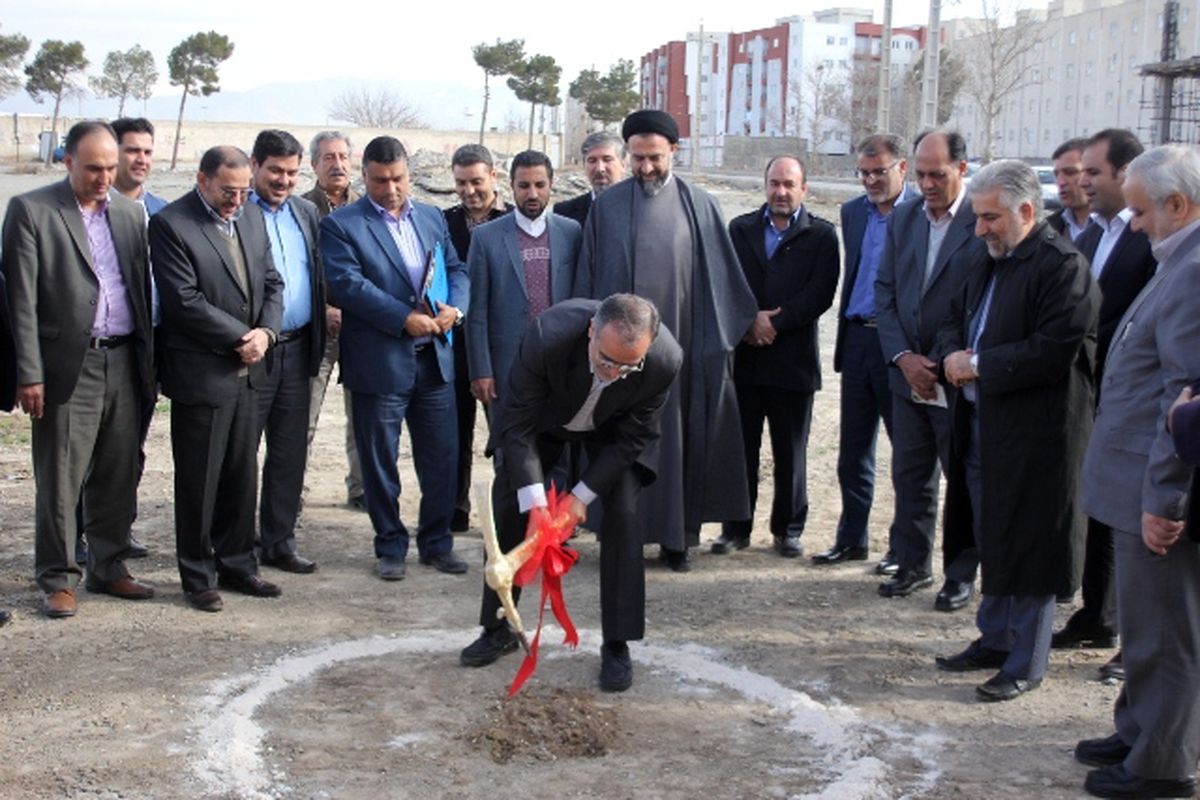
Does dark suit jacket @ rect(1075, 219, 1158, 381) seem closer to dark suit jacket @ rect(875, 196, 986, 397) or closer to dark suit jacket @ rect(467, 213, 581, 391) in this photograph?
dark suit jacket @ rect(875, 196, 986, 397)

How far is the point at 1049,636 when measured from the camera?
5.34m

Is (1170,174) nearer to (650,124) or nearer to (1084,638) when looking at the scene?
(1084,638)

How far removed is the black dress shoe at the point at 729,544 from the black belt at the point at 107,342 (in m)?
3.26

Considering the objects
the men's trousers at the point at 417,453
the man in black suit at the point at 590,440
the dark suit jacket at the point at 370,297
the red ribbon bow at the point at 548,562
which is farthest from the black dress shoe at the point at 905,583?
the dark suit jacket at the point at 370,297

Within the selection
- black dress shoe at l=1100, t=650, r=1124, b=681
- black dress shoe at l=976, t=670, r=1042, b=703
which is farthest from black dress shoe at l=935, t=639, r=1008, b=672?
black dress shoe at l=1100, t=650, r=1124, b=681

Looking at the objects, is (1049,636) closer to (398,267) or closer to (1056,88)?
(398,267)

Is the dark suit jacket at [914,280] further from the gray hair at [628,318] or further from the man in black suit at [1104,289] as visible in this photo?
the gray hair at [628,318]

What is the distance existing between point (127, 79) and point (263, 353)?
6054cm

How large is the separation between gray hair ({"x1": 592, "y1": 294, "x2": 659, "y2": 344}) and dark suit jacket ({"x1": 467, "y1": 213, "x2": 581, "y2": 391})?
→ 2.05 m

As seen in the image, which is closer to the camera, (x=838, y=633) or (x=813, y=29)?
(x=838, y=633)

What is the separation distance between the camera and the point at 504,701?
5188mm

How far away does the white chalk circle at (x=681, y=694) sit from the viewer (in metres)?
4.49

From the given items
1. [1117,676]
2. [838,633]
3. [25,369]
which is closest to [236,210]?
[25,369]

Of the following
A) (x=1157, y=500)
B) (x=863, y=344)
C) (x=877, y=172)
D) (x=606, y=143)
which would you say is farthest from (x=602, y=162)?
(x=1157, y=500)
